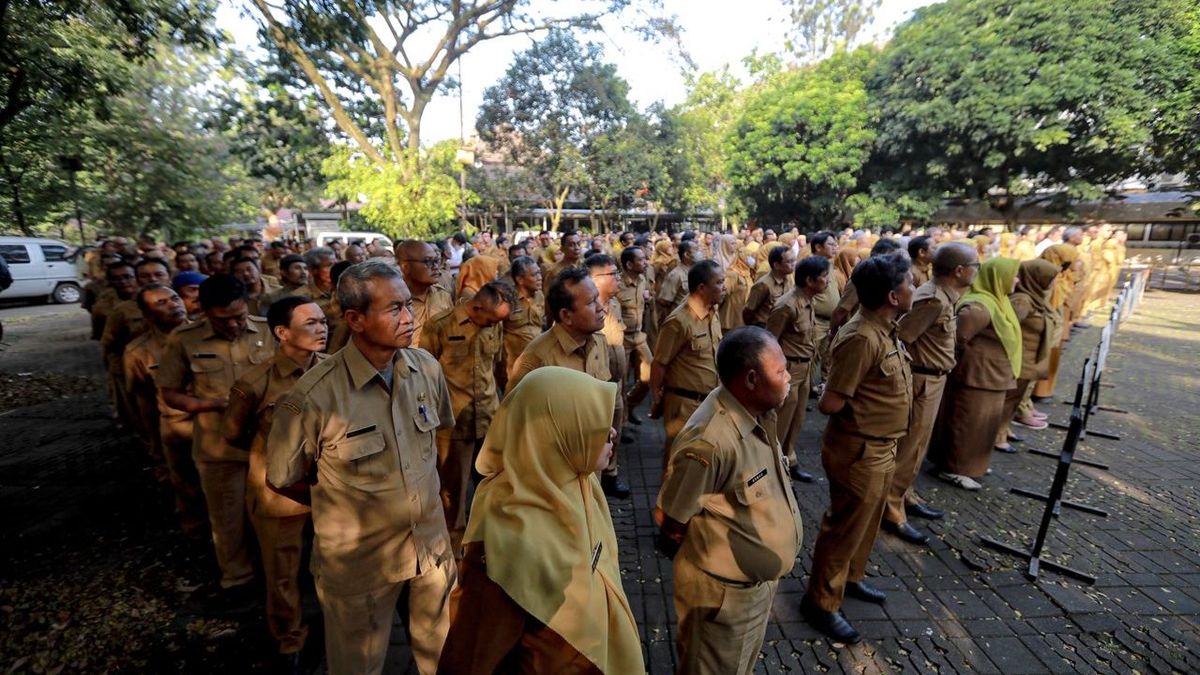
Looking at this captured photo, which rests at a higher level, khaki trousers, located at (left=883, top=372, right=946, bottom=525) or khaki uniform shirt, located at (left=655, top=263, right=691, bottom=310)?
khaki uniform shirt, located at (left=655, top=263, right=691, bottom=310)

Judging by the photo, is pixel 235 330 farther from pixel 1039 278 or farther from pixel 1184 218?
pixel 1184 218

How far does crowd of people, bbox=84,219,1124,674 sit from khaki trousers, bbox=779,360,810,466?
0.12ft

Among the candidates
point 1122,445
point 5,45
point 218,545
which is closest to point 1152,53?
point 1122,445

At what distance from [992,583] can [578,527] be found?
141 inches

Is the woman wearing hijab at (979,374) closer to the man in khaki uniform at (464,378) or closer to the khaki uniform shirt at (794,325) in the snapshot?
the khaki uniform shirt at (794,325)

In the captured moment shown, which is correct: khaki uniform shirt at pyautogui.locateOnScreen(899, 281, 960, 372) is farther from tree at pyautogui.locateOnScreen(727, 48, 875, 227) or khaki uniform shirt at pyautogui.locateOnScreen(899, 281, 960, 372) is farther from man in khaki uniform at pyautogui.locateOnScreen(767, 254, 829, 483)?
tree at pyautogui.locateOnScreen(727, 48, 875, 227)

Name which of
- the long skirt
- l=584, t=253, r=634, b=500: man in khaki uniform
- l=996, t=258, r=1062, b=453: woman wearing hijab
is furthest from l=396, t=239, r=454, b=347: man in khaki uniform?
l=996, t=258, r=1062, b=453: woman wearing hijab

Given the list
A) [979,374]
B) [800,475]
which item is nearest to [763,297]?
[800,475]

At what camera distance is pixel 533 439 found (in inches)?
61.5

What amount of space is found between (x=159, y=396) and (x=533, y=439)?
349 centimetres

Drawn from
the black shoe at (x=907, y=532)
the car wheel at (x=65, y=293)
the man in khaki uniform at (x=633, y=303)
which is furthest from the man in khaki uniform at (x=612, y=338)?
the car wheel at (x=65, y=293)

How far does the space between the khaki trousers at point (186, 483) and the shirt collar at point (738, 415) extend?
385 cm

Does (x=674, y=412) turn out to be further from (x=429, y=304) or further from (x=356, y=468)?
(x=356, y=468)

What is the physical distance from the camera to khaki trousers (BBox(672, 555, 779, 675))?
216cm
